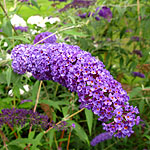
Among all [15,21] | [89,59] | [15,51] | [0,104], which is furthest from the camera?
[15,21]

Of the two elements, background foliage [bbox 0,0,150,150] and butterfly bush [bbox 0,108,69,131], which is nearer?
butterfly bush [bbox 0,108,69,131]

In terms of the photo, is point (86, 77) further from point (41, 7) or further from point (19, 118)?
point (41, 7)

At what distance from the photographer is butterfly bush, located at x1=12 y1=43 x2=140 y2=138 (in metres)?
0.98

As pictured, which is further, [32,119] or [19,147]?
[19,147]

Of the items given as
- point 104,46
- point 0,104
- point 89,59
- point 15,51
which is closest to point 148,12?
point 104,46

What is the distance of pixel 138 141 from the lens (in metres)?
2.33

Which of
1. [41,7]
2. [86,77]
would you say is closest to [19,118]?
[86,77]

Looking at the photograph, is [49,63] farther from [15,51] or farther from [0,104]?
[0,104]

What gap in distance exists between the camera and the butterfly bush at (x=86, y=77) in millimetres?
985

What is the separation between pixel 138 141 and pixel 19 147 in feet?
4.73

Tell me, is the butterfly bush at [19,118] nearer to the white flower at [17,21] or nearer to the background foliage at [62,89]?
the background foliage at [62,89]

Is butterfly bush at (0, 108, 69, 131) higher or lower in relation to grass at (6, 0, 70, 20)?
lower

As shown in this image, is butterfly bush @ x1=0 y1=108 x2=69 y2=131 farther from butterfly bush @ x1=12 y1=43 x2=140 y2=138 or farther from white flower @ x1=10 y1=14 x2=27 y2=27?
white flower @ x1=10 y1=14 x2=27 y2=27

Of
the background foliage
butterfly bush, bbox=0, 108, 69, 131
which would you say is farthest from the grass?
butterfly bush, bbox=0, 108, 69, 131
